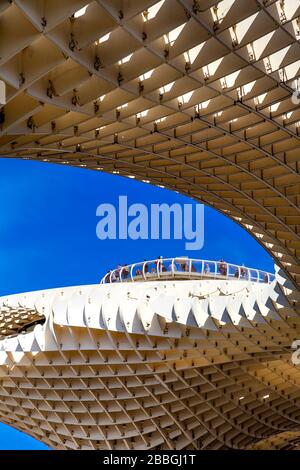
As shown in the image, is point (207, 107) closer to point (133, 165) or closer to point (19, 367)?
point (133, 165)

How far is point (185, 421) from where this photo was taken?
5594 cm

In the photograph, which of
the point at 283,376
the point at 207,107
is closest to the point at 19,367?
the point at 283,376

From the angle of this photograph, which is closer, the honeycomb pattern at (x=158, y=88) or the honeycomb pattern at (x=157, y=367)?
the honeycomb pattern at (x=158, y=88)

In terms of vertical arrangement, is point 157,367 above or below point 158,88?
below

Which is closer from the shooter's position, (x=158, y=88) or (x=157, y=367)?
(x=158, y=88)

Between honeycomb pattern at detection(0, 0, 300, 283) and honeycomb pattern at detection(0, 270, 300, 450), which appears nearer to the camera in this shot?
honeycomb pattern at detection(0, 0, 300, 283)

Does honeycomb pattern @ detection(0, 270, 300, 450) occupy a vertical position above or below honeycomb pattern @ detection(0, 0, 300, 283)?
below

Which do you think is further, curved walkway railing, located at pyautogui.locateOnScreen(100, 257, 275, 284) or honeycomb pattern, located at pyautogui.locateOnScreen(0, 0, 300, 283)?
curved walkway railing, located at pyautogui.locateOnScreen(100, 257, 275, 284)

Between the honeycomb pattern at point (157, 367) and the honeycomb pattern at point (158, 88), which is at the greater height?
the honeycomb pattern at point (158, 88)

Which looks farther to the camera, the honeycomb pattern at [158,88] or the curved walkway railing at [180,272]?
the curved walkway railing at [180,272]

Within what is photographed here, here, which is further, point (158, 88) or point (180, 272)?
point (180, 272)
